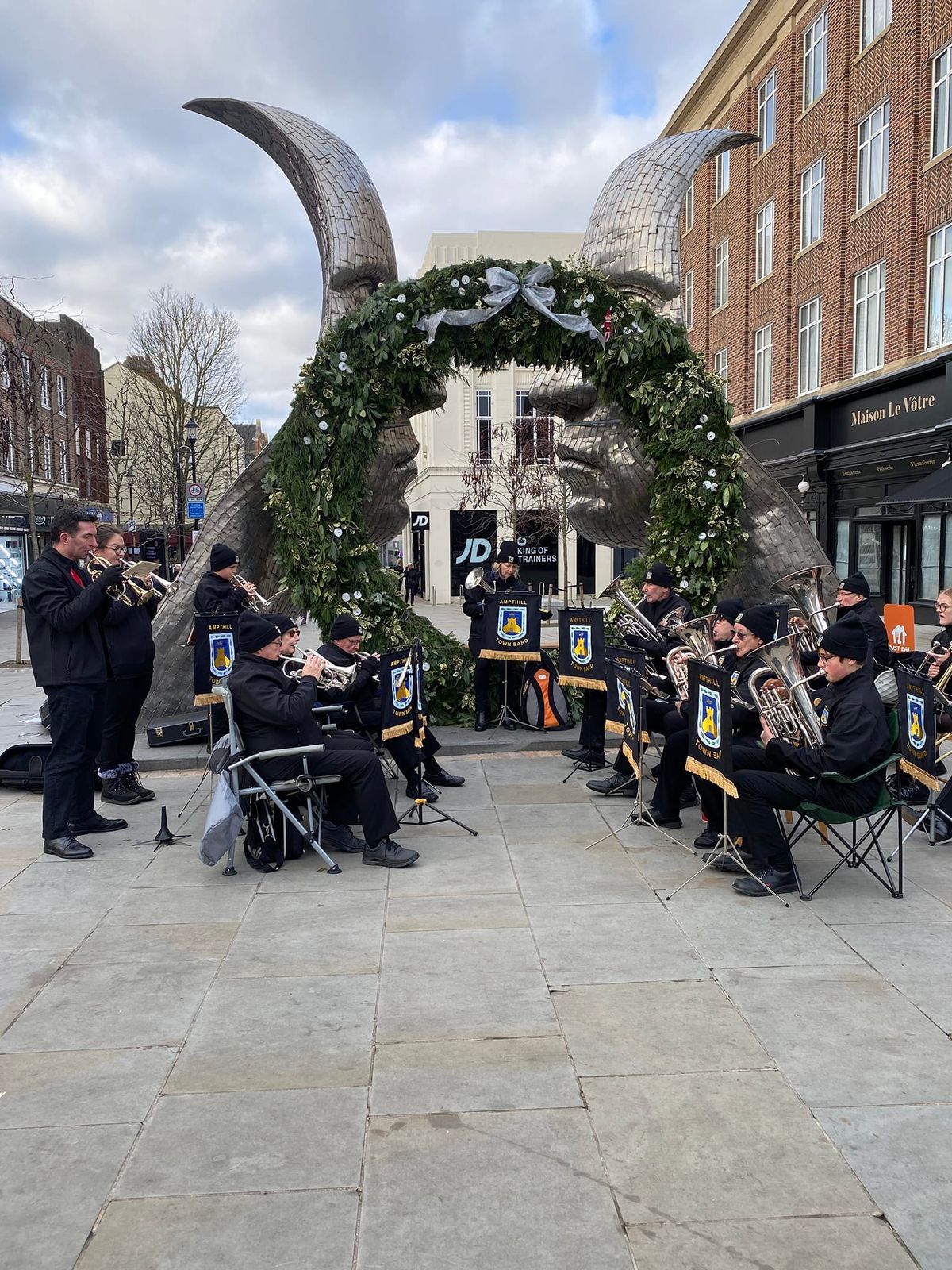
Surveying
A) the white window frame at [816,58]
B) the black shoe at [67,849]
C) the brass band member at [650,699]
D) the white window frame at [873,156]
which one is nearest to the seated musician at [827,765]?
the brass band member at [650,699]

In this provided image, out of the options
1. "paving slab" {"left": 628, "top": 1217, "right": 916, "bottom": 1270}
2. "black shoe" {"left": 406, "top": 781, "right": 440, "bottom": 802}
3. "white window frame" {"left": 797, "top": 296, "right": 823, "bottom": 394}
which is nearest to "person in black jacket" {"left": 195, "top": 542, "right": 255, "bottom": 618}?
"black shoe" {"left": 406, "top": 781, "right": 440, "bottom": 802}

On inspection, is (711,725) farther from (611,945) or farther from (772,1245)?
(772,1245)

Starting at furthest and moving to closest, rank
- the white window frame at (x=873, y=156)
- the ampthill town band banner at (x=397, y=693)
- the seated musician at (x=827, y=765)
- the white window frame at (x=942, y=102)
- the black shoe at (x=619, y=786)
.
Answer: the white window frame at (x=873, y=156), the white window frame at (x=942, y=102), the black shoe at (x=619, y=786), the ampthill town band banner at (x=397, y=693), the seated musician at (x=827, y=765)

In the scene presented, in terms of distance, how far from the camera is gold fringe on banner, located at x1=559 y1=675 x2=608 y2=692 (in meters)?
8.61

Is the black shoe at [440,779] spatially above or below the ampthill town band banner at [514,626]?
below

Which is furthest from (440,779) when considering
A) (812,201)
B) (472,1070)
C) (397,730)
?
(812,201)

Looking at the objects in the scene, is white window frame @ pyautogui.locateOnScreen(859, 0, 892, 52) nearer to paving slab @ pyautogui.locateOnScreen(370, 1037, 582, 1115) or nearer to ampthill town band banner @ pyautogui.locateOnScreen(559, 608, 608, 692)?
ampthill town band banner @ pyautogui.locateOnScreen(559, 608, 608, 692)

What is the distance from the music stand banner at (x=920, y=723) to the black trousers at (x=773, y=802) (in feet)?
2.31

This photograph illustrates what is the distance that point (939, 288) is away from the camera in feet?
70.1

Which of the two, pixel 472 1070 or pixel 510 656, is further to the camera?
pixel 510 656

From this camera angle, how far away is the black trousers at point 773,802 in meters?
5.62

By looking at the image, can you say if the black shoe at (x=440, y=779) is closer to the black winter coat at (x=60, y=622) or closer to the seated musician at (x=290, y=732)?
the seated musician at (x=290, y=732)

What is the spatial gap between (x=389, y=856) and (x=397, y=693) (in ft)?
3.78

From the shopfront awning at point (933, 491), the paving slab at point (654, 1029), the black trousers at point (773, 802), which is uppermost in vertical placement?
the shopfront awning at point (933, 491)
